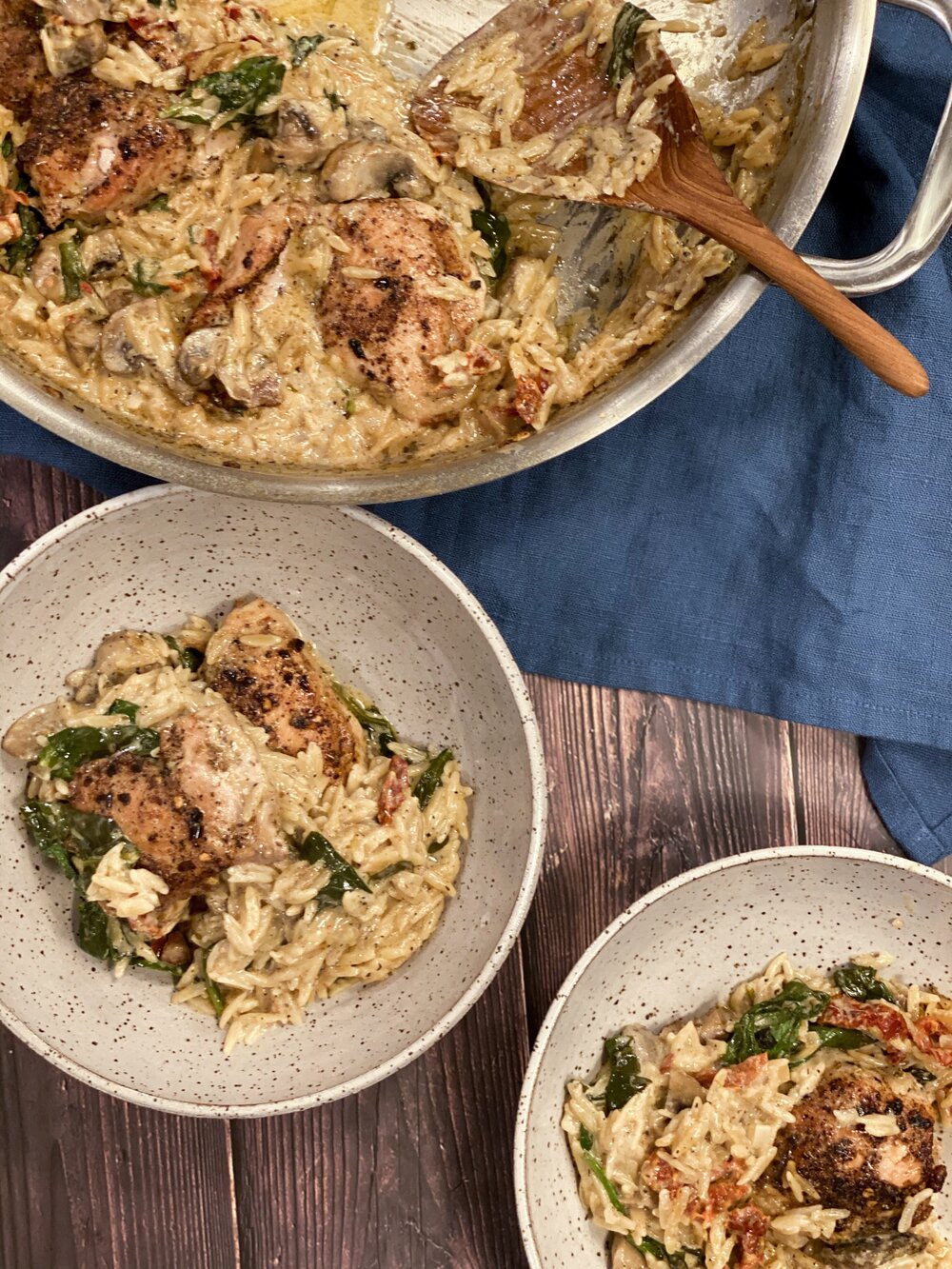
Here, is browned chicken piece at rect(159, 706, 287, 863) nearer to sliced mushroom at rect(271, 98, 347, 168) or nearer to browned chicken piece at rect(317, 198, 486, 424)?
browned chicken piece at rect(317, 198, 486, 424)

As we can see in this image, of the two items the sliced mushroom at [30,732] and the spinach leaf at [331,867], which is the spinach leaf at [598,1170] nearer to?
the spinach leaf at [331,867]

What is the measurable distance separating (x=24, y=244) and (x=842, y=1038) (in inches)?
107

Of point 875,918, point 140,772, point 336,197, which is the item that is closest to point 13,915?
point 140,772

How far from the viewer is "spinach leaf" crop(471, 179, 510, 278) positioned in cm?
273

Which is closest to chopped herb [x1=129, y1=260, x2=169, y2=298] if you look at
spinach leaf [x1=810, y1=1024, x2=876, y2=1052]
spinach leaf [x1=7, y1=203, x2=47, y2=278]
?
spinach leaf [x1=7, y1=203, x2=47, y2=278]

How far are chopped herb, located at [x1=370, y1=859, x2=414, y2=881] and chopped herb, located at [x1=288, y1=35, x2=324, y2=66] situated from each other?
6.21 feet

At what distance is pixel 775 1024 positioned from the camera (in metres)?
2.90

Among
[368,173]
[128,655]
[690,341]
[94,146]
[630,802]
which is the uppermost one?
[94,146]

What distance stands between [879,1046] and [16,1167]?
→ 229 centimetres

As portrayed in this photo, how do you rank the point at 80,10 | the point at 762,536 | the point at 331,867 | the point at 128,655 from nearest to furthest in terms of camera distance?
the point at 80,10 < the point at 331,867 < the point at 128,655 < the point at 762,536

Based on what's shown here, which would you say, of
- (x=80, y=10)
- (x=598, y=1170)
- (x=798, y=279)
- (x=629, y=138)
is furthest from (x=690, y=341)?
(x=598, y=1170)

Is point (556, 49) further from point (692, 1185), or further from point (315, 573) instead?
point (692, 1185)

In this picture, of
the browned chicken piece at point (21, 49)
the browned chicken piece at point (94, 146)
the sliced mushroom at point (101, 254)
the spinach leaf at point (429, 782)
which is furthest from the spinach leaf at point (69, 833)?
the browned chicken piece at point (21, 49)

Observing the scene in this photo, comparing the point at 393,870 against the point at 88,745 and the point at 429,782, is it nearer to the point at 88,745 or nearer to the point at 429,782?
the point at 429,782
